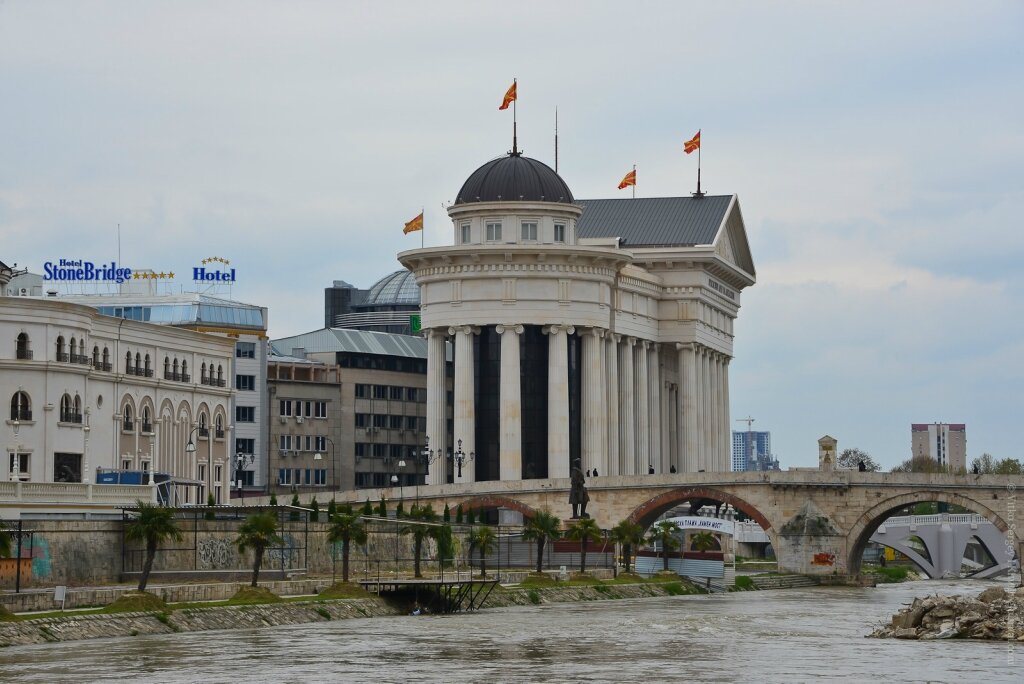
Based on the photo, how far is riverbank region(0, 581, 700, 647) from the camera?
79062 mm

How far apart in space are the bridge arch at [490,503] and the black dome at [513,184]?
80.2ft

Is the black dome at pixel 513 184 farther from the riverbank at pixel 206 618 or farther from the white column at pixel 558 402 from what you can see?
the riverbank at pixel 206 618

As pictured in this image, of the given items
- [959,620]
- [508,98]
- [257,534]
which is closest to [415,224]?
[508,98]

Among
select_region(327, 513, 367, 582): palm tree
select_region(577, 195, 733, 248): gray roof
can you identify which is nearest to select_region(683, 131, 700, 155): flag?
select_region(577, 195, 733, 248): gray roof

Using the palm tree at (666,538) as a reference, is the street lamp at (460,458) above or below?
above

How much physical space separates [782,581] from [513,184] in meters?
41.9

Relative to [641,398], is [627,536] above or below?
below

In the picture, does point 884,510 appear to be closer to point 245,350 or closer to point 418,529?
point 418,529

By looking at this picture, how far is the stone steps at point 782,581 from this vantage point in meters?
138

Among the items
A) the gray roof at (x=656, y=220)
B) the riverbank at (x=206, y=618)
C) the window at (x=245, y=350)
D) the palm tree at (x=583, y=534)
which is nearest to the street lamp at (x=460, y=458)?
the window at (x=245, y=350)

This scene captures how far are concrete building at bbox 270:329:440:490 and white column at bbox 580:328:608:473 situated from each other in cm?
2300

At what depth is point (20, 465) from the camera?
128000 mm

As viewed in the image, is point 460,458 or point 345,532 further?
point 460,458

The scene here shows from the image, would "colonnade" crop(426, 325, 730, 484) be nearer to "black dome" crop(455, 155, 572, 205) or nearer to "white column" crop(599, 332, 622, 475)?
"white column" crop(599, 332, 622, 475)
